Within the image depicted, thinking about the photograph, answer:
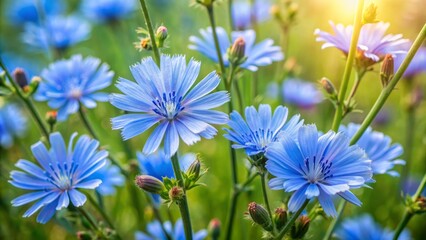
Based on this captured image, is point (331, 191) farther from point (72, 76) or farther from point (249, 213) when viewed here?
point (72, 76)

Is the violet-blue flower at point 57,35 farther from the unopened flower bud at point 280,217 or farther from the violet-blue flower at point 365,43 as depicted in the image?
the unopened flower bud at point 280,217

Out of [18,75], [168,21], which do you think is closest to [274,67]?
[168,21]

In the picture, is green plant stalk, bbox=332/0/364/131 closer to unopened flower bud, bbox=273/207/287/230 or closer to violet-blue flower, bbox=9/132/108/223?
unopened flower bud, bbox=273/207/287/230

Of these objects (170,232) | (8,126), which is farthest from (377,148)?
(8,126)

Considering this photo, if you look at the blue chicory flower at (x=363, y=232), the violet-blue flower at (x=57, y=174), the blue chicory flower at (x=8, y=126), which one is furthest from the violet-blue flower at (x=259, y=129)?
the blue chicory flower at (x=8, y=126)

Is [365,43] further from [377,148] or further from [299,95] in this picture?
[299,95]

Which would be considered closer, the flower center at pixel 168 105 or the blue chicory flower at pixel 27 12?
the flower center at pixel 168 105
